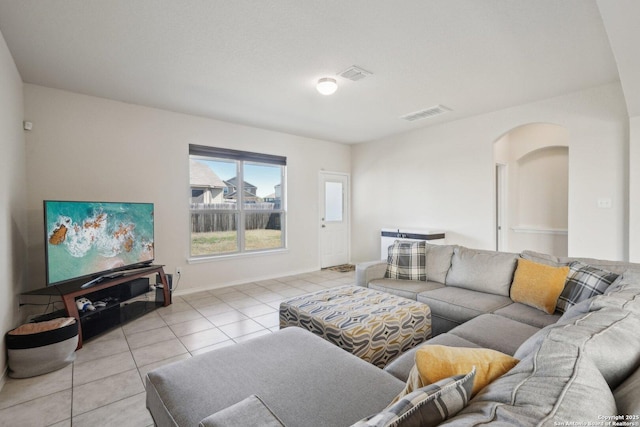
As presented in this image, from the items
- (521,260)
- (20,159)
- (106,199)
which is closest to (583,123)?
(521,260)

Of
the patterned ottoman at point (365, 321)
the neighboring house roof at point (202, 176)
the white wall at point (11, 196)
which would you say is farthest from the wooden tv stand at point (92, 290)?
the patterned ottoman at point (365, 321)

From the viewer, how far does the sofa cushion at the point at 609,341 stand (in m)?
0.80

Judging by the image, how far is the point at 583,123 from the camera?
3604 mm

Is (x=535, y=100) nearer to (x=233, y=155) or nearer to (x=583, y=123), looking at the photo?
(x=583, y=123)

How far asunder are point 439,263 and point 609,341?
2.36m

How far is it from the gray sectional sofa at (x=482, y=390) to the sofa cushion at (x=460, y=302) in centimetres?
2

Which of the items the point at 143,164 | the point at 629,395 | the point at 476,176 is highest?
the point at 143,164

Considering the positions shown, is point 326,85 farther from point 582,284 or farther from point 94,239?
point 94,239

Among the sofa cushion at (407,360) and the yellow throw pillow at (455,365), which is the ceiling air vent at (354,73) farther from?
the yellow throw pillow at (455,365)

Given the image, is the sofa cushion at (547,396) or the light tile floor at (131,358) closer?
the sofa cushion at (547,396)

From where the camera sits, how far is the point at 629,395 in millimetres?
680

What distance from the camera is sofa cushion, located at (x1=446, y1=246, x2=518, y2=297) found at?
2.62m

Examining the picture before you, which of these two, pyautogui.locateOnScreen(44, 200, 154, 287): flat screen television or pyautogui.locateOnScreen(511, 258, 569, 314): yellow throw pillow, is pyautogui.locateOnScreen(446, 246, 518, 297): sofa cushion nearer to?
pyautogui.locateOnScreen(511, 258, 569, 314): yellow throw pillow

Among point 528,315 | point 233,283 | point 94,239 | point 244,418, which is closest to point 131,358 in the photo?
point 94,239
